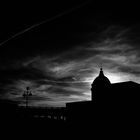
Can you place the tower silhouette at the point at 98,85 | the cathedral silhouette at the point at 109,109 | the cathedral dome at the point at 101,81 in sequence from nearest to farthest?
the cathedral silhouette at the point at 109,109, the tower silhouette at the point at 98,85, the cathedral dome at the point at 101,81

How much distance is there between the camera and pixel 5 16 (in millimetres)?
1842

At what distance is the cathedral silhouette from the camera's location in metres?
16.6

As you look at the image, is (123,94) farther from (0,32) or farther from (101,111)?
(0,32)

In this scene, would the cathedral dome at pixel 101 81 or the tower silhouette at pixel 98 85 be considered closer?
the tower silhouette at pixel 98 85

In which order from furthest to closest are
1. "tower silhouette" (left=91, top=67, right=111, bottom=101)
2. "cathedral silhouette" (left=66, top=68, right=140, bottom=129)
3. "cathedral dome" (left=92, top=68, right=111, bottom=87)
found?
"cathedral dome" (left=92, top=68, right=111, bottom=87) → "tower silhouette" (left=91, top=67, right=111, bottom=101) → "cathedral silhouette" (left=66, top=68, right=140, bottom=129)

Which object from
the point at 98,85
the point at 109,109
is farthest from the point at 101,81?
the point at 109,109

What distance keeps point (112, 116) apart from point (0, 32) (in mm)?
16379

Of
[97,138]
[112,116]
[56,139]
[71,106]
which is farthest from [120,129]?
[71,106]

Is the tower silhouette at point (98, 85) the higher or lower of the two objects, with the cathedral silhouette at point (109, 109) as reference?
higher

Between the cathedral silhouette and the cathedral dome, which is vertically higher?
the cathedral dome

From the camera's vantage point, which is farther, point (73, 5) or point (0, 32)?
point (0, 32)

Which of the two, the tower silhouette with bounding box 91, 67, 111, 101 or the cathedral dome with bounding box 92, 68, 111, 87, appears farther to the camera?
the cathedral dome with bounding box 92, 68, 111, 87

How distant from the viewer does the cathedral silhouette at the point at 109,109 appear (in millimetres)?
16577

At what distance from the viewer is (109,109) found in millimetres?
16906
